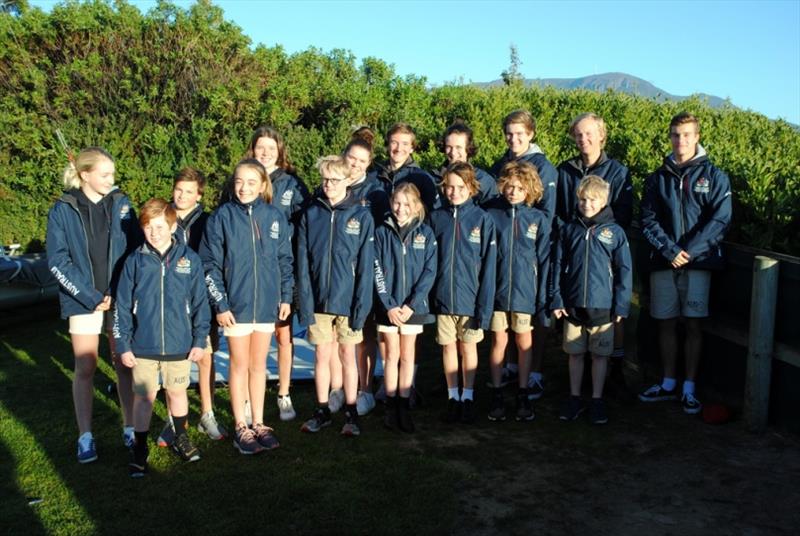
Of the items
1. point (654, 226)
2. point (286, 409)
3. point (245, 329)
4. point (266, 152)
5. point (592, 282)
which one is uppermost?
point (266, 152)

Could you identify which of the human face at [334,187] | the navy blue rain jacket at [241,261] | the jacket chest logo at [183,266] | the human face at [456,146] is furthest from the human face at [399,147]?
the jacket chest logo at [183,266]

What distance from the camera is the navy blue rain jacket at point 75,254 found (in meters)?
4.89

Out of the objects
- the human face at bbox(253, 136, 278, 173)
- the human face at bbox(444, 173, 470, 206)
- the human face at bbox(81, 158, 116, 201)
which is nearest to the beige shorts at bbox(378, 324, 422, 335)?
the human face at bbox(444, 173, 470, 206)

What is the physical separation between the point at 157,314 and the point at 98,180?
988 millimetres

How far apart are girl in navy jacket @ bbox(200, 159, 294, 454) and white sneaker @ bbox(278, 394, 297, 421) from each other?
474 millimetres

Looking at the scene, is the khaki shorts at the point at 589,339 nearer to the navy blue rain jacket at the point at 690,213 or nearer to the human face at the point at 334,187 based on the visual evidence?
the navy blue rain jacket at the point at 690,213

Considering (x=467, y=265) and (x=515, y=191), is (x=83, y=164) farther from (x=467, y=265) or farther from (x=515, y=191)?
(x=515, y=191)

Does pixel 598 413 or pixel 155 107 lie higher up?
pixel 155 107

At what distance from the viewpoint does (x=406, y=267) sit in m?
5.52

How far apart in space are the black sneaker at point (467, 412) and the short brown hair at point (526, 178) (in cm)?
154

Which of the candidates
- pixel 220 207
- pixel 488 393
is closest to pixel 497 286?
pixel 488 393

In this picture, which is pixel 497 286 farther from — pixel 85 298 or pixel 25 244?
pixel 25 244

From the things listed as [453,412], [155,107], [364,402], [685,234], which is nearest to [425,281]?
[453,412]

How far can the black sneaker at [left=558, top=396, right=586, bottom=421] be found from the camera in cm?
576
